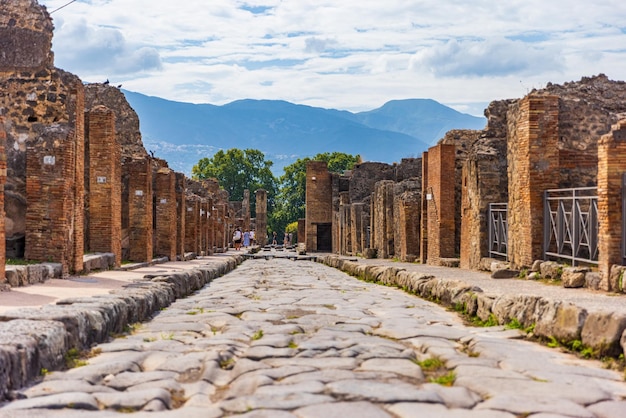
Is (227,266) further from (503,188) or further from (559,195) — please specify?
(559,195)

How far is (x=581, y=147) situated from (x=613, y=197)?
12.7 feet

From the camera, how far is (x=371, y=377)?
17.0 ft

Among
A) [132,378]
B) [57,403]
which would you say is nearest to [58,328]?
[132,378]

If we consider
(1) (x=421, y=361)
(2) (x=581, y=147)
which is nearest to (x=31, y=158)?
(1) (x=421, y=361)

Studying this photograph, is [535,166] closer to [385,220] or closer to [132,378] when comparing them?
[132,378]

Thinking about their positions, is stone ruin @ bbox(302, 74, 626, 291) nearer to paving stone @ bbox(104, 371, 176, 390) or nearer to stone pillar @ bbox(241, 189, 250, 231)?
paving stone @ bbox(104, 371, 176, 390)

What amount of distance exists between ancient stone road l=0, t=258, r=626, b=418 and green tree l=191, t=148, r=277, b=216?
8091 cm

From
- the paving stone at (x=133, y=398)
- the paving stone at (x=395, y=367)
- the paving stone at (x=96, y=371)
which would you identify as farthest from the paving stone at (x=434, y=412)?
the paving stone at (x=96, y=371)

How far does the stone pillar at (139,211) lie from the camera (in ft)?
63.5

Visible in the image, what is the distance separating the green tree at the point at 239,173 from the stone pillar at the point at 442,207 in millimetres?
68340

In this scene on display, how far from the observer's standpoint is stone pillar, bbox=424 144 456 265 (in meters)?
19.7

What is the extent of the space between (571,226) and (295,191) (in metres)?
77.2

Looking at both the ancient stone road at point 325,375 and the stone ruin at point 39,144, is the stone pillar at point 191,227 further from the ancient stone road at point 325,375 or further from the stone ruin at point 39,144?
the ancient stone road at point 325,375

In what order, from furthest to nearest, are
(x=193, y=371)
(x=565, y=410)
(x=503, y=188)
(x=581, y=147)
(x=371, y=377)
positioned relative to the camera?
1. (x=503, y=188)
2. (x=581, y=147)
3. (x=193, y=371)
4. (x=371, y=377)
5. (x=565, y=410)
